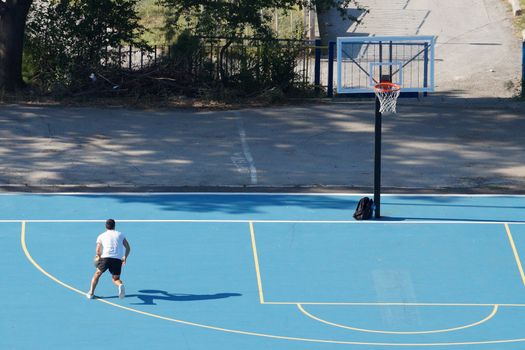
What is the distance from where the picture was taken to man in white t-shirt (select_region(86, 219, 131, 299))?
16812mm

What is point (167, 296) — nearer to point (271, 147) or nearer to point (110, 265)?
point (110, 265)

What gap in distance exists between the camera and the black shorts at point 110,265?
16797mm

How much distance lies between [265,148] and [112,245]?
10680 millimetres

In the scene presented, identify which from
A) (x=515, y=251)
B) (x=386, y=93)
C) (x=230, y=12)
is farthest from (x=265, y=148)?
(x=515, y=251)

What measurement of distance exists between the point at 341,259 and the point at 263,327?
3.61 meters

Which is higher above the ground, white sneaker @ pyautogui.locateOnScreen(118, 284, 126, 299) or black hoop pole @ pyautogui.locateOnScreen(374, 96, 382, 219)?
black hoop pole @ pyautogui.locateOnScreen(374, 96, 382, 219)

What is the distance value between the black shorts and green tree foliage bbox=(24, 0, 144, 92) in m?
15.6

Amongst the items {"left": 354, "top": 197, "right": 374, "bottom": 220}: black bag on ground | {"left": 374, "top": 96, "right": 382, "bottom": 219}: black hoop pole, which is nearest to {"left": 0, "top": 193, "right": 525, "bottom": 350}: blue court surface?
{"left": 354, "top": 197, "right": 374, "bottom": 220}: black bag on ground

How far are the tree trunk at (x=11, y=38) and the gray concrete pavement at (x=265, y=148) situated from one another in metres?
1.70

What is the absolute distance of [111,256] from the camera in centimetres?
1680

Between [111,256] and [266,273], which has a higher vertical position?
[111,256]

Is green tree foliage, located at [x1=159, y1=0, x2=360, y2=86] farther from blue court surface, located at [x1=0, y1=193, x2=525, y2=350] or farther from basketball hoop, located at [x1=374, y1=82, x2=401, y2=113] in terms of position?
basketball hoop, located at [x1=374, y1=82, x2=401, y2=113]

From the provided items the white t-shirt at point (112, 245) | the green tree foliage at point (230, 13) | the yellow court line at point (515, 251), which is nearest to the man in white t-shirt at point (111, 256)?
the white t-shirt at point (112, 245)

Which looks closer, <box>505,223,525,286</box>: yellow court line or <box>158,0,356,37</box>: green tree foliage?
<box>505,223,525,286</box>: yellow court line
